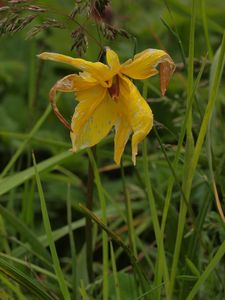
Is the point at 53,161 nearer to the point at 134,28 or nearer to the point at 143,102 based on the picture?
the point at 143,102

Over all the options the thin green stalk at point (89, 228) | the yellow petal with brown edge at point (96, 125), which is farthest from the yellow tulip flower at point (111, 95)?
the thin green stalk at point (89, 228)

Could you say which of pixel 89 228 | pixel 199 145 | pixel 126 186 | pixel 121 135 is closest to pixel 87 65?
pixel 121 135

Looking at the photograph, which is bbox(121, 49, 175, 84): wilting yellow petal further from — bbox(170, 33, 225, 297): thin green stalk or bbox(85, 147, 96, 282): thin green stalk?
bbox(85, 147, 96, 282): thin green stalk

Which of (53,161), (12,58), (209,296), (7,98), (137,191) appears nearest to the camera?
(209,296)

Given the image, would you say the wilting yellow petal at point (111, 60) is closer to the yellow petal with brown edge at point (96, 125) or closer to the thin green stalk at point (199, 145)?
the yellow petal with brown edge at point (96, 125)

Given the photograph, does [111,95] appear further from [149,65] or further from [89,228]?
[89,228]

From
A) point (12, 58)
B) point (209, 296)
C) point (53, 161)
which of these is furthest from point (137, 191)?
point (12, 58)
